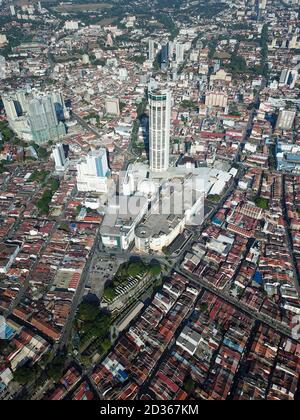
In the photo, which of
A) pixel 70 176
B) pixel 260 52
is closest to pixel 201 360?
pixel 70 176

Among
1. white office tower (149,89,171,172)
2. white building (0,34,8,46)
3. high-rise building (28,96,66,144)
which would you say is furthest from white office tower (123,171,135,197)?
white building (0,34,8,46)

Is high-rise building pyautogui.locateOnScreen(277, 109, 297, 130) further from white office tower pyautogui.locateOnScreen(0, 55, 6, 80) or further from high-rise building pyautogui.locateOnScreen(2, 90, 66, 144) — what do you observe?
white office tower pyautogui.locateOnScreen(0, 55, 6, 80)

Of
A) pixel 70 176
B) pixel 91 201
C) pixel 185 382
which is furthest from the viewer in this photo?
pixel 70 176

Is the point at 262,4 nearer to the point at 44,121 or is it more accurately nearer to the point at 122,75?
the point at 122,75

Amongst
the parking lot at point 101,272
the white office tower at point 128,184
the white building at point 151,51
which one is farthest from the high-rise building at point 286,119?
the white building at point 151,51

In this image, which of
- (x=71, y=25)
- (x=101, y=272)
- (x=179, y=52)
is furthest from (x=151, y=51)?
(x=101, y=272)

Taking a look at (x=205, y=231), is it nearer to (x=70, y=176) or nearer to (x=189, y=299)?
(x=189, y=299)

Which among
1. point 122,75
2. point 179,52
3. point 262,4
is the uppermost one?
point 262,4
